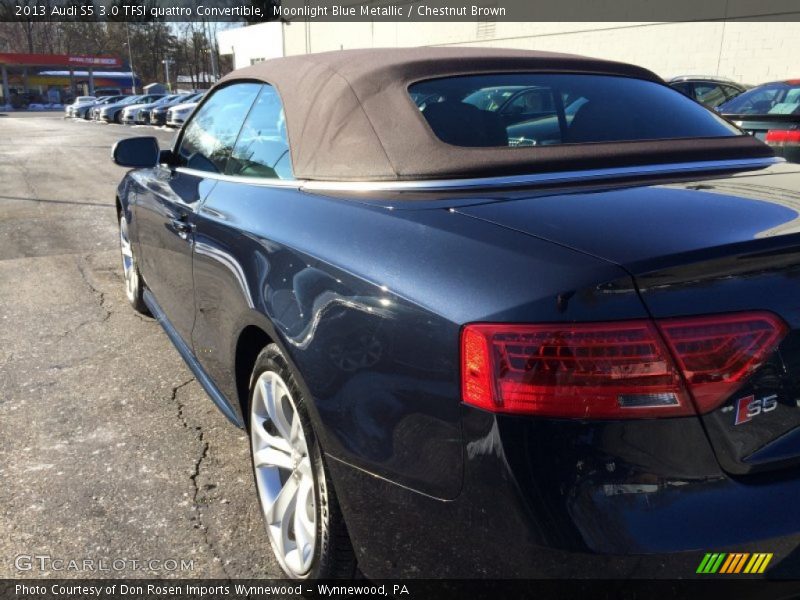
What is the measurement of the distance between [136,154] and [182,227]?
1166mm

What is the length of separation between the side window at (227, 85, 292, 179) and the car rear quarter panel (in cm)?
34

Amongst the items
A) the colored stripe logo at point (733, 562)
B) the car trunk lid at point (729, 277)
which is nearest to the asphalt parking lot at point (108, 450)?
the colored stripe logo at point (733, 562)

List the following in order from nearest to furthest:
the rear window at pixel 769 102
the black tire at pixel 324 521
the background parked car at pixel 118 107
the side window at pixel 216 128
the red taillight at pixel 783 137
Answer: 1. the black tire at pixel 324 521
2. the side window at pixel 216 128
3. the red taillight at pixel 783 137
4. the rear window at pixel 769 102
5. the background parked car at pixel 118 107

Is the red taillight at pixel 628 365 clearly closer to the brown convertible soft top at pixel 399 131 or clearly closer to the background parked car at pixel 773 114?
the brown convertible soft top at pixel 399 131

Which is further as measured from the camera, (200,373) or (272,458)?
(200,373)

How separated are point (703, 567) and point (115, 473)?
240cm

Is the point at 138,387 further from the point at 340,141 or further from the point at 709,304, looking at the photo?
the point at 709,304

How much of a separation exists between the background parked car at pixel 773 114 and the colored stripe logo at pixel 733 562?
312 inches

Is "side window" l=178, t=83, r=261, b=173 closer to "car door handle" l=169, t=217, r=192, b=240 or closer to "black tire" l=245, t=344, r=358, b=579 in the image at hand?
"car door handle" l=169, t=217, r=192, b=240

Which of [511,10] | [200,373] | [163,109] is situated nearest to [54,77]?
[163,109]

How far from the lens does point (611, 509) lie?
1.31m

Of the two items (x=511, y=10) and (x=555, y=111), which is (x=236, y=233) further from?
(x=511, y=10)

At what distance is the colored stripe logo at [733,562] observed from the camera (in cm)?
132

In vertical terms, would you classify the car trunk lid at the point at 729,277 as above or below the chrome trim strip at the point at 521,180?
below
